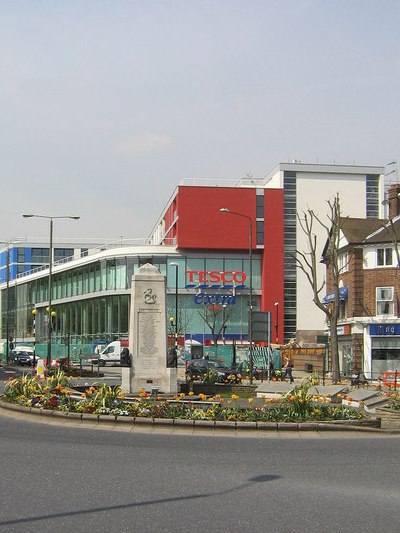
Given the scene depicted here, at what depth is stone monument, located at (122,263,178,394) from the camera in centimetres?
2586

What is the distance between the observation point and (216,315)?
7800 centimetres

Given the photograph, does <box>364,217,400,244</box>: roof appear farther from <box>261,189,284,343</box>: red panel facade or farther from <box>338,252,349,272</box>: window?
<box>261,189,284,343</box>: red panel facade

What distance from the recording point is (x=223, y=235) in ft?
263

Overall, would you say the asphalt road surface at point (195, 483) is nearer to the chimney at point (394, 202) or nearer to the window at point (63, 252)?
the chimney at point (394, 202)

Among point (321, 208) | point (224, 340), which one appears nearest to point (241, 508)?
point (224, 340)

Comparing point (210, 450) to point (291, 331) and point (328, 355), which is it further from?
point (291, 331)

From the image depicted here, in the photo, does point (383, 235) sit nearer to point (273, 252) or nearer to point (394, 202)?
point (394, 202)

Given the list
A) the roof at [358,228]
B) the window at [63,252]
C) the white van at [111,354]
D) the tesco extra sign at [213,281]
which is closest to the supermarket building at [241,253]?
the tesco extra sign at [213,281]

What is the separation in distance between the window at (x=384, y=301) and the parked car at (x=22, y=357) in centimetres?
2999

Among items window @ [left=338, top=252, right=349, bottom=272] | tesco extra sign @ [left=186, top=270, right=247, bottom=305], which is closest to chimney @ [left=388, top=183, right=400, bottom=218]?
window @ [left=338, top=252, right=349, bottom=272]

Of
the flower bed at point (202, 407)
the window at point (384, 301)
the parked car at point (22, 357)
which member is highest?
the window at point (384, 301)

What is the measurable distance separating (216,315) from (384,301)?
29293mm

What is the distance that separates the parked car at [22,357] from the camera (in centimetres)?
6756

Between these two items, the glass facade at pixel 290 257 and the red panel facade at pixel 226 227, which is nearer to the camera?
the red panel facade at pixel 226 227
